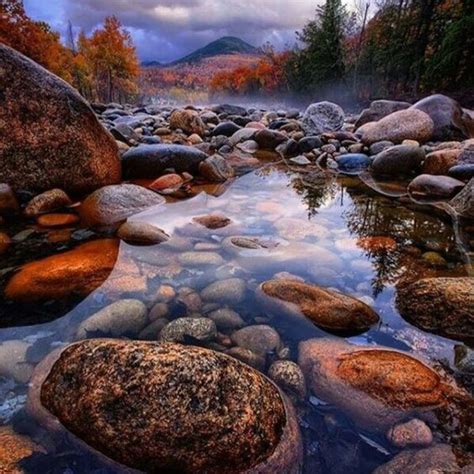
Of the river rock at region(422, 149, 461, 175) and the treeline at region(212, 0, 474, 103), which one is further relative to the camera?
the treeline at region(212, 0, 474, 103)

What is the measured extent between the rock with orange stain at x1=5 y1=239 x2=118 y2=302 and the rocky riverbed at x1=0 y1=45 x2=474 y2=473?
0.02m

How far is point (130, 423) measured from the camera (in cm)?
156

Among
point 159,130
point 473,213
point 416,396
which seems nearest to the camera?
point 416,396

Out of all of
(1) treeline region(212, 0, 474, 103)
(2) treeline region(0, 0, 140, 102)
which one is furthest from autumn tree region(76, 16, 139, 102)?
(1) treeline region(212, 0, 474, 103)

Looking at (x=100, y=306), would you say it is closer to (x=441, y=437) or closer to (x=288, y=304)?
(x=288, y=304)

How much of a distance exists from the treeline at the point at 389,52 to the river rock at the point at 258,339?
2009 cm

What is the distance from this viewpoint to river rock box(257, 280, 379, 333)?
251 cm

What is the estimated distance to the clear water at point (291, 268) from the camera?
1.78 meters

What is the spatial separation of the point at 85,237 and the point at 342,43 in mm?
34583

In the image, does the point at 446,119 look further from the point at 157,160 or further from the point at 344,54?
the point at 344,54

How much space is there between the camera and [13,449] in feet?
5.23

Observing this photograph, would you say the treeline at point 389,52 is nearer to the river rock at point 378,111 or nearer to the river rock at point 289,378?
the river rock at point 378,111

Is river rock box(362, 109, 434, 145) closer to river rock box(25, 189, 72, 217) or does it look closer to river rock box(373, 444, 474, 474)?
river rock box(25, 189, 72, 217)

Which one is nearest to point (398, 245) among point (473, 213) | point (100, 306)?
point (473, 213)
